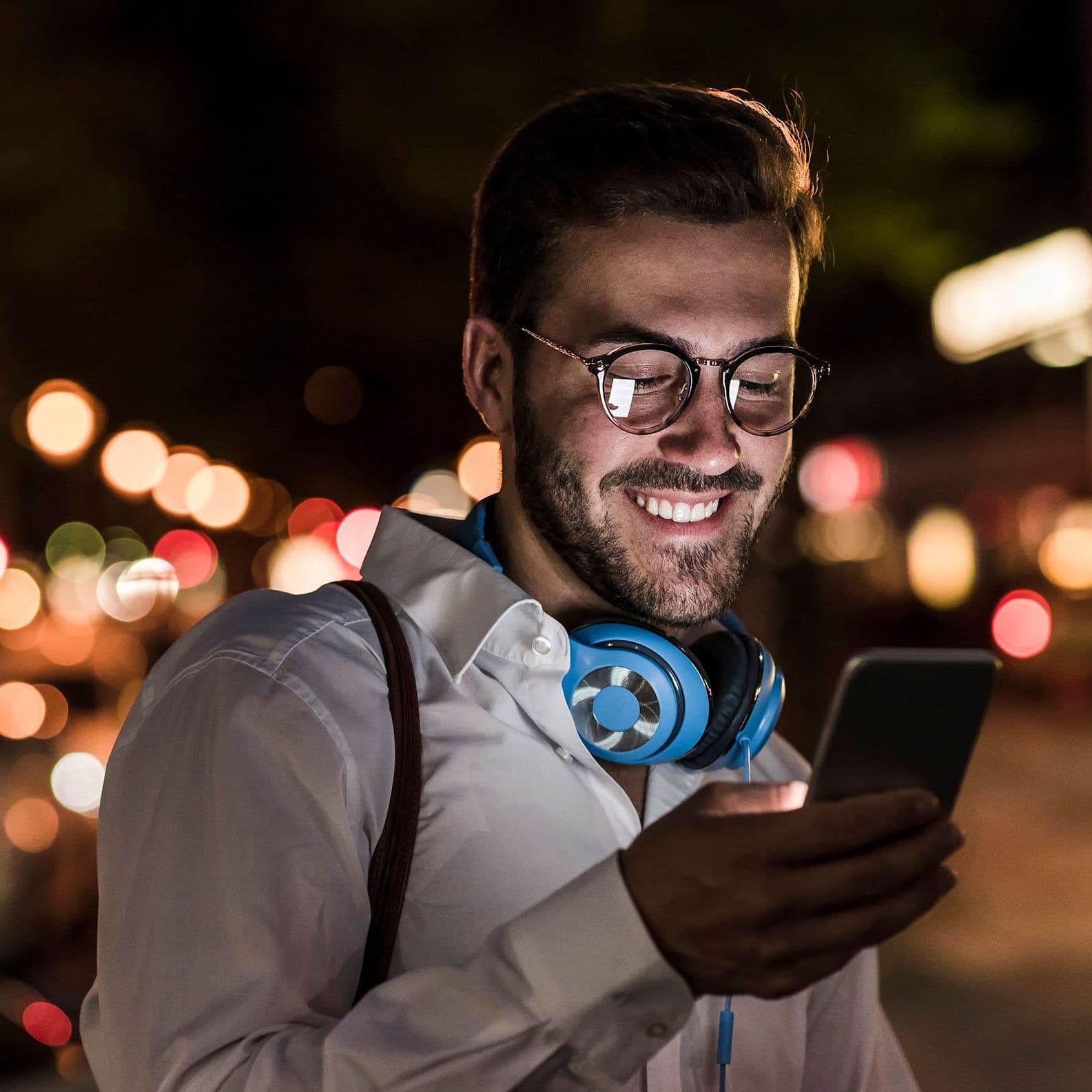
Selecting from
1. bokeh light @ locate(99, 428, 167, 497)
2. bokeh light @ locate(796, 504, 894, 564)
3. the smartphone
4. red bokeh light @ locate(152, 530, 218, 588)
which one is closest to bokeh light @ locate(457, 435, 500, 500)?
red bokeh light @ locate(152, 530, 218, 588)

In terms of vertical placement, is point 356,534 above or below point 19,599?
below

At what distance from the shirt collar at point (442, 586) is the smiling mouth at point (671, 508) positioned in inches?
10.8

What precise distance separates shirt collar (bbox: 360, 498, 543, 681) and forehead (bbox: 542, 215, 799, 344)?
1.48 ft

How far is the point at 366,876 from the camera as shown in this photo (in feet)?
5.76

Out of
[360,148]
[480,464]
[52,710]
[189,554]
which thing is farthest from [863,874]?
[189,554]

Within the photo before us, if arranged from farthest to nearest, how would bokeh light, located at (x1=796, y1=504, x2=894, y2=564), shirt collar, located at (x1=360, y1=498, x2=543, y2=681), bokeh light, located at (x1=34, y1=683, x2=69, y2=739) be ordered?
1. bokeh light, located at (x1=796, y1=504, x2=894, y2=564)
2. bokeh light, located at (x1=34, y1=683, x2=69, y2=739)
3. shirt collar, located at (x1=360, y1=498, x2=543, y2=681)

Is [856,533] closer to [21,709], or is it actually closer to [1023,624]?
[1023,624]

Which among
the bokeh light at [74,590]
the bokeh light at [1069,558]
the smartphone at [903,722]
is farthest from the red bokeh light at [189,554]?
the smartphone at [903,722]

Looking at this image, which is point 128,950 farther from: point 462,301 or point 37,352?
point 37,352

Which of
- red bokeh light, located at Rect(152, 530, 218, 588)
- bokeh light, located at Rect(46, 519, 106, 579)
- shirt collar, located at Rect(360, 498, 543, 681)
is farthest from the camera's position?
red bokeh light, located at Rect(152, 530, 218, 588)

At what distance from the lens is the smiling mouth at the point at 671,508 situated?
2236 millimetres

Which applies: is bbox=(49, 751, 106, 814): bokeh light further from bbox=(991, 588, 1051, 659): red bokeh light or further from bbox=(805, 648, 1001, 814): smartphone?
bbox=(991, 588, 1051, 659): red bokeh light

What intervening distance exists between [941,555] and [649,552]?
2470cm

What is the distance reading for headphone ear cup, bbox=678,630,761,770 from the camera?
2207mm
